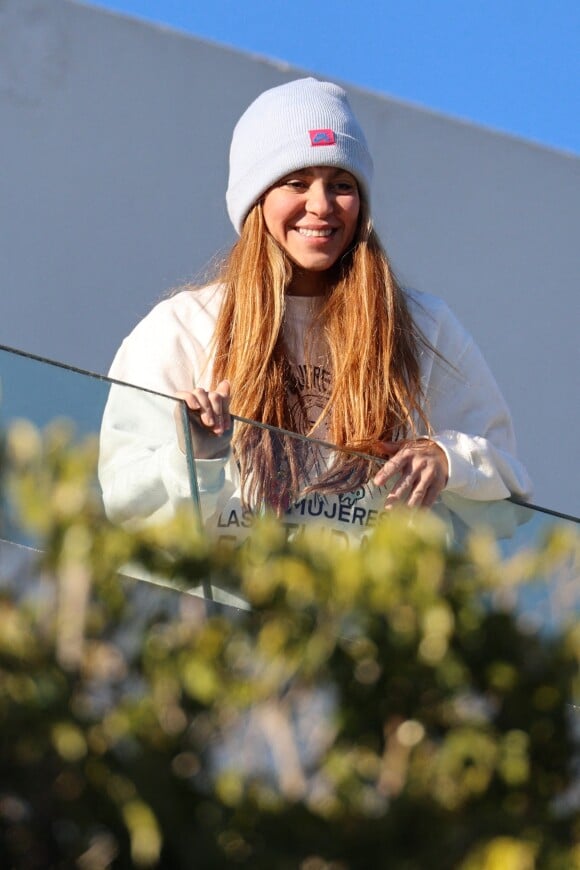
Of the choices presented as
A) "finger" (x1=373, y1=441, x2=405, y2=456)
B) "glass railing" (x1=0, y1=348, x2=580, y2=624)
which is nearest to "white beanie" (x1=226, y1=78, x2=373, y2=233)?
"finger" (x1=373, y1=441, x2=405, y2=456)

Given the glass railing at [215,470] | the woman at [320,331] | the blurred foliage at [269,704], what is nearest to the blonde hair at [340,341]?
the woman at [320,331]

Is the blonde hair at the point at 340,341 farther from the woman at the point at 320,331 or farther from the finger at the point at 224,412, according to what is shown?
the finger at the point at 224,412

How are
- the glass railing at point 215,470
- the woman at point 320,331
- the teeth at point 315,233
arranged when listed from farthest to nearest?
the teeth at point 315,233 < the woman at point 320,331 < the glass railing at point 215,470

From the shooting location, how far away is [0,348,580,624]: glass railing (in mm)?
1739

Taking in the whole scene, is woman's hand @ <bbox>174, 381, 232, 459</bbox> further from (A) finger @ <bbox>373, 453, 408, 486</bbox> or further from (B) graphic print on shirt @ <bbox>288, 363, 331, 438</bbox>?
(B) graphic print on shirt @ <bbox>288, 363, 331, 438</bbox>

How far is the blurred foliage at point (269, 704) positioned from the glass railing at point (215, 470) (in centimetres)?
39

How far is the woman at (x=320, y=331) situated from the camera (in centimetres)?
265

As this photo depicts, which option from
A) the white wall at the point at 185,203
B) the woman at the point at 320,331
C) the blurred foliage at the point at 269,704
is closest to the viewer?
the blurred foliage at the point at 269,704

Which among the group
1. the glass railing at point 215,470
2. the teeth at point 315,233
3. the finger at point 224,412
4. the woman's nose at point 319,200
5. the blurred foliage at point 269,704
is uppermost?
the woman's nose at point 319,200

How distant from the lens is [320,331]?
284 centimetres

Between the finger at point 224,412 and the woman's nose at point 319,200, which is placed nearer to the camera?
the finger at point 224,412

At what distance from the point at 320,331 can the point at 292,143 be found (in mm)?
382

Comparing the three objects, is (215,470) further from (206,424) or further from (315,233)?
(315,233)

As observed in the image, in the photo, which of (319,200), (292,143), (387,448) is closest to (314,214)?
(319,200)
